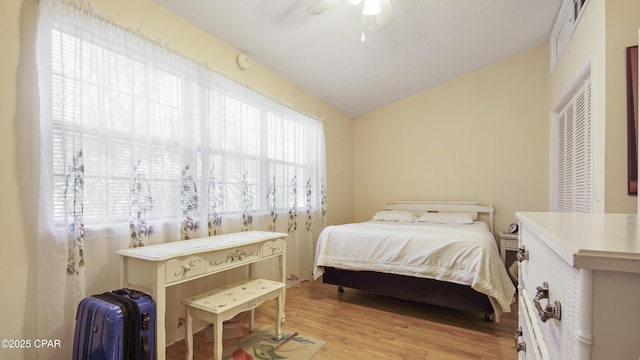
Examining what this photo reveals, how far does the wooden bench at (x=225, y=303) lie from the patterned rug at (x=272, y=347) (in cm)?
9

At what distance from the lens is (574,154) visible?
267 centimetres

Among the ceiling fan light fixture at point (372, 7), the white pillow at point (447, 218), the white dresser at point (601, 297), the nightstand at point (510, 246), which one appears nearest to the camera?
the white dresser at point (601, 297)

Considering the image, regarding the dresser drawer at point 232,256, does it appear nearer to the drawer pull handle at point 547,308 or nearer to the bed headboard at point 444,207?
the drawer pull handle at point 547,308

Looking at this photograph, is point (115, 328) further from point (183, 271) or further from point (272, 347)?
point (272, 347)

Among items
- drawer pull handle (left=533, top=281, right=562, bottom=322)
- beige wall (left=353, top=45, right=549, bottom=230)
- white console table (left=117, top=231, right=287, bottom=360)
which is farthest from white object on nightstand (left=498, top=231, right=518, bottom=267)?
drawer pull handle (left=533, top=281, right=562, bottom=322)

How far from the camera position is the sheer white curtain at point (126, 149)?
4.95ft

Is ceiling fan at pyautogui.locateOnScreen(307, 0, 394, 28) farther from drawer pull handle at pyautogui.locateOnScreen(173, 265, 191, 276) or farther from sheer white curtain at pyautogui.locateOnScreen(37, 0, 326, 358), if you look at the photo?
drawer pull handle at pyautogui.locateOnScreen(173, 265, 191, 276)

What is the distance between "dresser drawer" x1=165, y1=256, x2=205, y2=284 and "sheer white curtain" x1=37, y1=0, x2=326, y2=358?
1.41 ft

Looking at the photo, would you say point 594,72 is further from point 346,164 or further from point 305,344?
point 346,164

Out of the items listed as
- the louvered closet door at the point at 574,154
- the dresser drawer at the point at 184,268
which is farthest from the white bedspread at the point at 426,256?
the dresser drawer at the point at 184,268

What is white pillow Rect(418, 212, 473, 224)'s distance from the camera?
3.69 metres

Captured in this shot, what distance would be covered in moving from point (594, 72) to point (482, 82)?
2229 mm

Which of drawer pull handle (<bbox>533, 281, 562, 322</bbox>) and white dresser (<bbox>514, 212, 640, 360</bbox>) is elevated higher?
white dresser (<bbox>514, 212, 640, 360</bbox>)

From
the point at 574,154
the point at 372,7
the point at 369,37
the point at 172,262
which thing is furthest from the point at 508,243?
the point at 172,262
